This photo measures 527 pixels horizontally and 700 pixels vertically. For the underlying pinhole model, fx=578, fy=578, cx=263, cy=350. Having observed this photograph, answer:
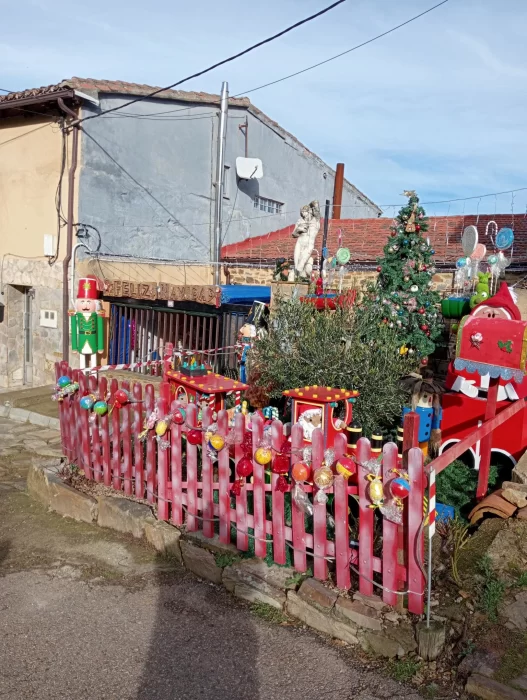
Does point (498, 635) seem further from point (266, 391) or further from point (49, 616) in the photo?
point (266, 391)

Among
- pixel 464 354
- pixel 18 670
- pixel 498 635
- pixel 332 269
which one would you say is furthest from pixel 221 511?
pixel 332 269

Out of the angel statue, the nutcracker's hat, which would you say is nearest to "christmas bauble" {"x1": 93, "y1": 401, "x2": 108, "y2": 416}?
the angel statue

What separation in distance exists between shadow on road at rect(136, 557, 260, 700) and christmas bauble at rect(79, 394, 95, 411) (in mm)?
2141

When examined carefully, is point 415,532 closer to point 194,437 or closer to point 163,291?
point 194,437

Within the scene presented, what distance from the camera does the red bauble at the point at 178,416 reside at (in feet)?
16.5

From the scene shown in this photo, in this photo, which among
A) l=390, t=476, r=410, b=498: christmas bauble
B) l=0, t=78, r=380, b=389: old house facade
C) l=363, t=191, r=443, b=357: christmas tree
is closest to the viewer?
l=390, t=476, r=410, b=498: christmas bauble

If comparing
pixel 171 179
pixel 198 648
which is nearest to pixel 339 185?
pixel 171 179

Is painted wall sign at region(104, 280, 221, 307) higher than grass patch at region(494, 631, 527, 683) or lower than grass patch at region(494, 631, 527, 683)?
higher

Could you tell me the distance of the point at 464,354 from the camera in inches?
204

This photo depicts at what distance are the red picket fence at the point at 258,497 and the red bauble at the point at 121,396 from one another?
9 centimetres

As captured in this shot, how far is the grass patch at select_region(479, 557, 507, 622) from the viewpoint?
3.66 meters

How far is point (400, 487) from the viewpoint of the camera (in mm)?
3600

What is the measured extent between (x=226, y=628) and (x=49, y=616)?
4.20ft

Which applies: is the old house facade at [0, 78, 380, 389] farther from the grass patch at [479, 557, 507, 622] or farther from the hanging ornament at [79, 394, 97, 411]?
the grass patch at [479, 557, 507, 622]
